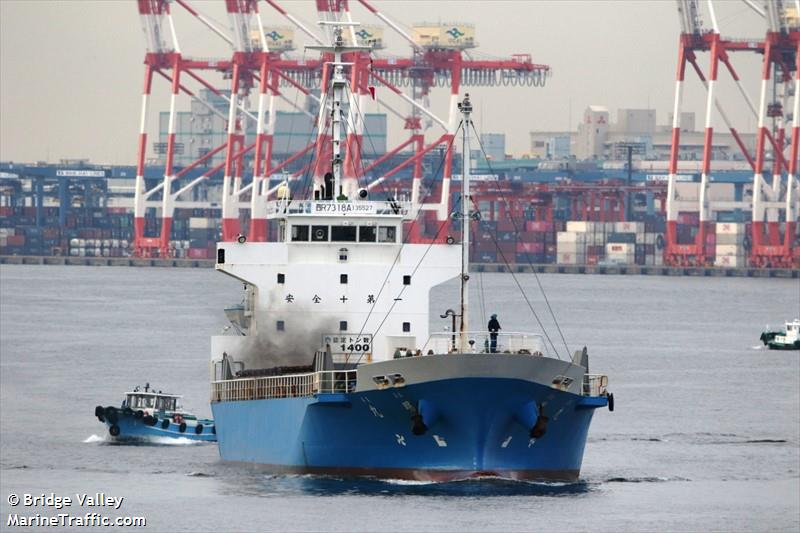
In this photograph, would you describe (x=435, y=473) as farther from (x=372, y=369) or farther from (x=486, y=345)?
(x=486, y=345)

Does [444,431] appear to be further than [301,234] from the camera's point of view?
No

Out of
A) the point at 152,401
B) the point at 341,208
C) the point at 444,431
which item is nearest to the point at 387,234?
the point at 341,208

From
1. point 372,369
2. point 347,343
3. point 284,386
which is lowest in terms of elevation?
point 284,386

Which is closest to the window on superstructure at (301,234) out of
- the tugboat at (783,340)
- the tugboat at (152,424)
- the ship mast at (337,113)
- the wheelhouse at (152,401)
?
the ship mast at (337,113)

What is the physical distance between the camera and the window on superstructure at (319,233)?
44.8 meters

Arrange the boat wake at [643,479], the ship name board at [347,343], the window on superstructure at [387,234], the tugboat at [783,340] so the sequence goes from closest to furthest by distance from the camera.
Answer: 1. the ship name board at [347,343]
2. the boat wake at [643,479]
3. the window on superstructure at [387,234]
4. the tugboat at [783,340]

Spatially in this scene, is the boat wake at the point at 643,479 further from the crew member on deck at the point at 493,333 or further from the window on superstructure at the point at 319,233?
the window on superstructure at the point at 319,233

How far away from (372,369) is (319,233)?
19.0 feet

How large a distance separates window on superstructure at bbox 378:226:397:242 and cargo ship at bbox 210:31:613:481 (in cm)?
3

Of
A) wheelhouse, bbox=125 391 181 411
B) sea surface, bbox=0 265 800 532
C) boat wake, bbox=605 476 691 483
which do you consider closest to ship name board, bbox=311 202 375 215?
sea surface, bbox=0 265 800 532

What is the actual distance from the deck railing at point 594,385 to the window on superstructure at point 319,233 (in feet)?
21.2

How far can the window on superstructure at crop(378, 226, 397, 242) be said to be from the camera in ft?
147

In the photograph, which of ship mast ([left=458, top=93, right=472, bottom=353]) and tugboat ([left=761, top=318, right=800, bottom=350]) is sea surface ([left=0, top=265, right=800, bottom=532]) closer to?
tugboat ([left=761, top=318, right=800, bottom=350])

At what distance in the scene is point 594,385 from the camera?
139ft
